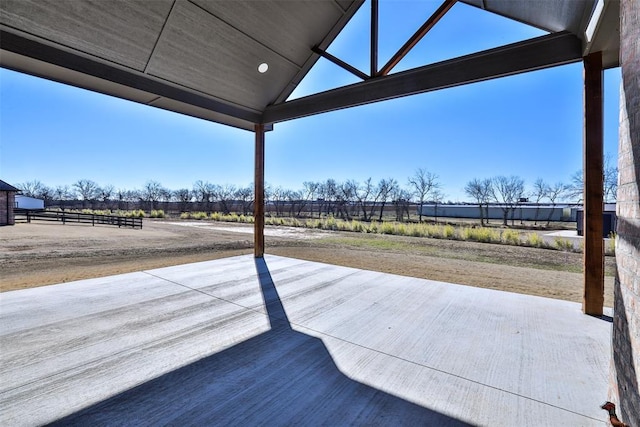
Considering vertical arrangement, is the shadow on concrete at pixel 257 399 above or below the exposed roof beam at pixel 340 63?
below

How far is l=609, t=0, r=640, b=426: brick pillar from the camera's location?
106cm

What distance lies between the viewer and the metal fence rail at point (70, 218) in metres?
13.4

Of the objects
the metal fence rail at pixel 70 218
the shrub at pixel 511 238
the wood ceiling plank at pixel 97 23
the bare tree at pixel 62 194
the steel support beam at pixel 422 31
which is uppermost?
the steel support beam at pixel 422 31

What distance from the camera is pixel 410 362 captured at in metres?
1.90

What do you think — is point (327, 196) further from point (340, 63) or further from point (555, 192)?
point (340, 63)

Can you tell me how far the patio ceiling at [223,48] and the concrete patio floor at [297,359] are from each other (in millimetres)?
2419

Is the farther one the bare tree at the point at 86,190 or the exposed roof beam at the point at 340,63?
the bare tree at the point at 86,190

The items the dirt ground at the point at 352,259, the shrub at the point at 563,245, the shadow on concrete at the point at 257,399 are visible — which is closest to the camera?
the shadow on concrete at the point at 257,399

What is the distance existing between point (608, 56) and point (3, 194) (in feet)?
62.8

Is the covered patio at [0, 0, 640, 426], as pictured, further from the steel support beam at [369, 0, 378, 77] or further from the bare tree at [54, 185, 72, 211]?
the bare tree at [54, 185, 72, 211]

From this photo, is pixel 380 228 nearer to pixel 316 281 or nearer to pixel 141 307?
pixel 316 281

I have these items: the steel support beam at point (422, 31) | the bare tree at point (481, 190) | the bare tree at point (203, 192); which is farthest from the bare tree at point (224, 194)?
the steel support beam at point (422, 31)

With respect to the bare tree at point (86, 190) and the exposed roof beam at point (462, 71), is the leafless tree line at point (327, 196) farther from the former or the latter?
the exposed roof beam at point (462, 71)

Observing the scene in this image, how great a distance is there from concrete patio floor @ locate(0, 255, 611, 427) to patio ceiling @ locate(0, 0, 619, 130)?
95.2 inches
